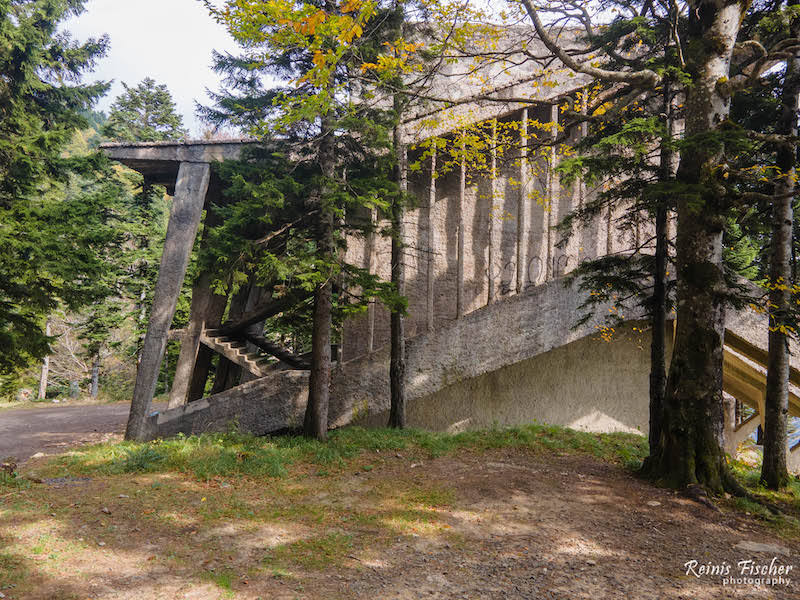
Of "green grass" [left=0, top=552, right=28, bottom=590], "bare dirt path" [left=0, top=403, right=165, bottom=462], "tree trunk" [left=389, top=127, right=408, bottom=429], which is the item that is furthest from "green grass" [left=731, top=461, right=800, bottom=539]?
"bare dirt path" [left=0, top=403, right=165, bottom=462]

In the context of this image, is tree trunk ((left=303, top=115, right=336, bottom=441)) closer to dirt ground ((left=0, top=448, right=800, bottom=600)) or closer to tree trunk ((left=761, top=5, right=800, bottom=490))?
dirt ground ((left=0, top=448, right=800, bottom=600))

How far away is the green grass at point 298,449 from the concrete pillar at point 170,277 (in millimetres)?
893

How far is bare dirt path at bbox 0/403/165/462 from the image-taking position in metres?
10.7

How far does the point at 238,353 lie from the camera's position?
10.8 metres

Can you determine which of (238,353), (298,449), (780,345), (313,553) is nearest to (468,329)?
(298,449)

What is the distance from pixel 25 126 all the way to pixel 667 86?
11.4m

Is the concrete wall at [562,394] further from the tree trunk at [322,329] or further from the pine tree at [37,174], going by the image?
the pine tree at [37,174]

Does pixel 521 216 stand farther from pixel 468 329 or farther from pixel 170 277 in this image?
pixel 170 277

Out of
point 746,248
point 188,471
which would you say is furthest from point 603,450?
point 746,248

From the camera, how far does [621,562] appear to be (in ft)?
14.2

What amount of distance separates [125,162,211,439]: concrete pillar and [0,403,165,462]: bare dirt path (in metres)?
1.88

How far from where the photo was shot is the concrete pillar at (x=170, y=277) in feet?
32.3

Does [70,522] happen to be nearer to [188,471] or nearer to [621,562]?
[188,471]

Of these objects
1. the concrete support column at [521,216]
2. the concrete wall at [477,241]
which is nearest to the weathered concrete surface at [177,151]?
the concrete wall at [477,241]
